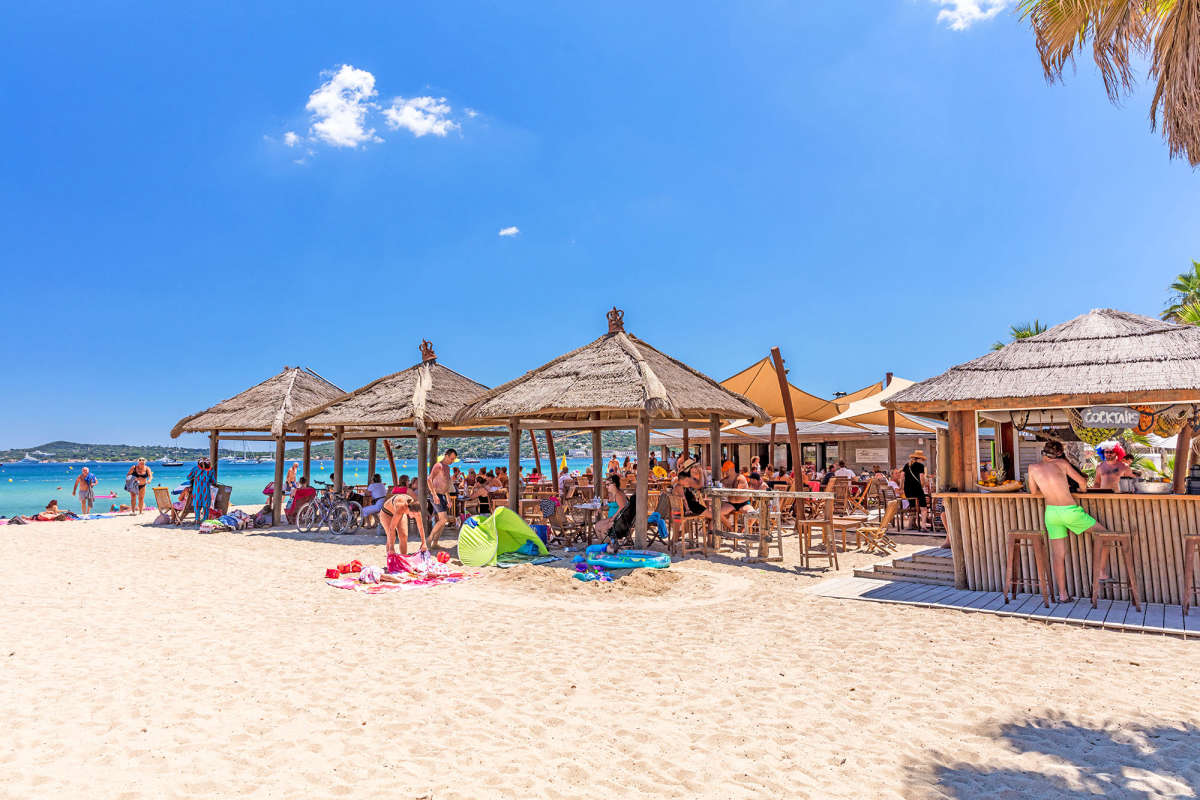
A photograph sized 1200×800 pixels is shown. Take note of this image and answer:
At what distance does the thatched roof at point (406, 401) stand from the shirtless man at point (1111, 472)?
10293 mm

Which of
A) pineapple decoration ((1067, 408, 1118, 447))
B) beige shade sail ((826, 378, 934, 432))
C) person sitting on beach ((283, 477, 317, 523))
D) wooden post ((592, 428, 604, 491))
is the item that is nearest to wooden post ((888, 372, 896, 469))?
beige shade sail ((826, 378, 934, 432))

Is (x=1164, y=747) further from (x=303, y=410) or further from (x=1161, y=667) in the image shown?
(x=303, y=410)

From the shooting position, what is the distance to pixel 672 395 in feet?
35.7

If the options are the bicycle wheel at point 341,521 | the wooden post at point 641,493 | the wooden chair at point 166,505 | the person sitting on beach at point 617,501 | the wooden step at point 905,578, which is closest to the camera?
the wooden step at point 905,578

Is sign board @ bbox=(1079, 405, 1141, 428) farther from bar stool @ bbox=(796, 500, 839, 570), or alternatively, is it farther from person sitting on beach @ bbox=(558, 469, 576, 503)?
person sitting on beach @ bbox=(558, 469, 576, 503)

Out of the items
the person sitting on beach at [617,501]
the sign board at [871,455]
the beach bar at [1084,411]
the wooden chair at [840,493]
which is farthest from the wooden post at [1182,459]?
the sign board at [871,455]

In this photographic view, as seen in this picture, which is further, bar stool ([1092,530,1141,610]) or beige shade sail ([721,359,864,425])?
beige shade sail ([721,359,864,425])

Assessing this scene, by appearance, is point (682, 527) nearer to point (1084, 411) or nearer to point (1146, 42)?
point (1084, 411)

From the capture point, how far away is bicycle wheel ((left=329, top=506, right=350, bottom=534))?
1388 cm

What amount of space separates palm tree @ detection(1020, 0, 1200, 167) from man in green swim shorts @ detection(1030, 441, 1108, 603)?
9.56 ft

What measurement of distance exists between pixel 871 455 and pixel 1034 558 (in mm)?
15469

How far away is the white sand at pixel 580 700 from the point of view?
3.52 meters

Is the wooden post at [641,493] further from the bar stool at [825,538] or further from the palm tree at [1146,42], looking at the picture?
the palm tree at [1146,42]

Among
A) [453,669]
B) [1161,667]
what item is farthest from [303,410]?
[1161,667]
